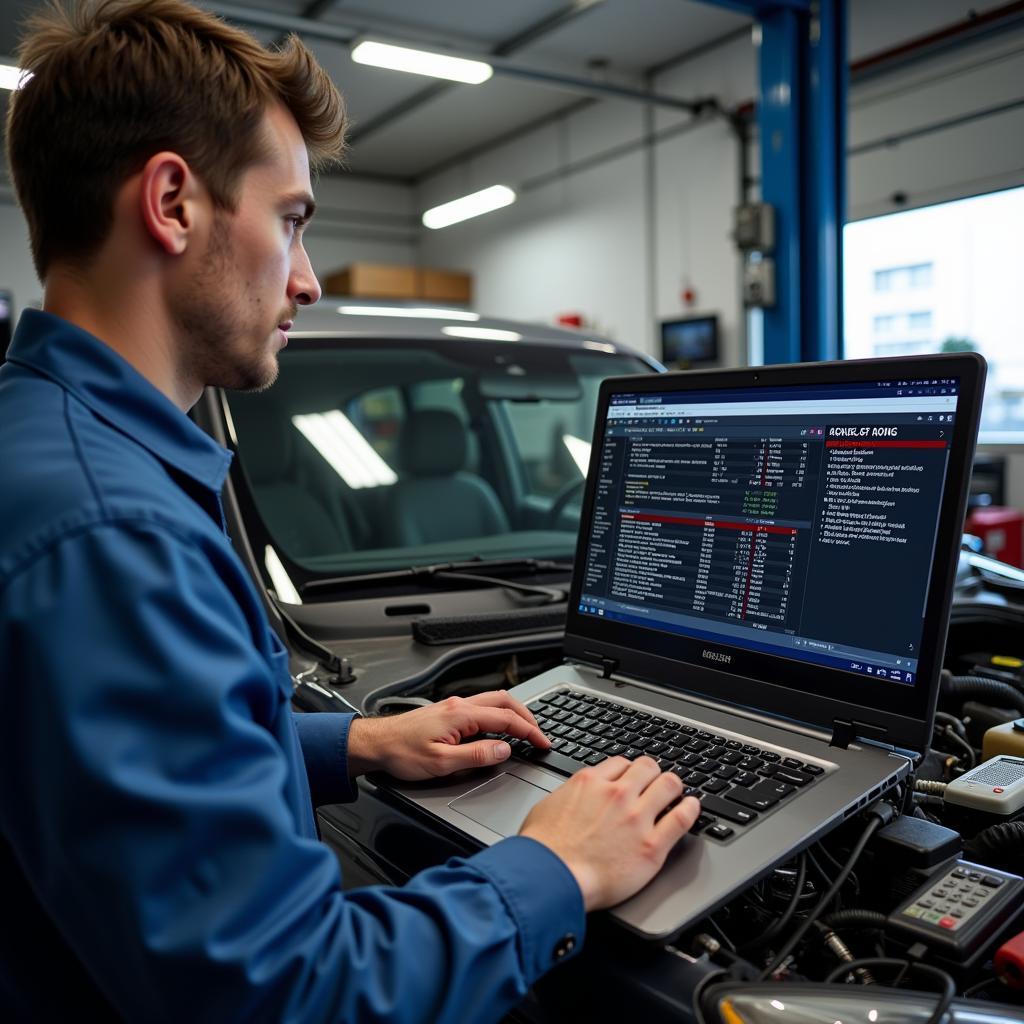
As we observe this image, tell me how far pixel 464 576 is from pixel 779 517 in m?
0.74

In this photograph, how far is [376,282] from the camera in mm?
9688

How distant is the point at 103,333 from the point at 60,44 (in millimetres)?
285

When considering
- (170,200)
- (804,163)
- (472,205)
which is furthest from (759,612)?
(472,205)

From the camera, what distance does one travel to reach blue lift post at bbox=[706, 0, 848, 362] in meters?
2.93

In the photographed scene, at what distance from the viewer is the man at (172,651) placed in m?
0.58

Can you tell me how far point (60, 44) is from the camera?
860 mm

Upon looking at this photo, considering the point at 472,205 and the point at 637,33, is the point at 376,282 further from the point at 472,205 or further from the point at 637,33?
the point at 637,33

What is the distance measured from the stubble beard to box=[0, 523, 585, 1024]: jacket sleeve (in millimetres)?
259

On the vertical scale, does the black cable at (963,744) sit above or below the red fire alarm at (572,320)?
below

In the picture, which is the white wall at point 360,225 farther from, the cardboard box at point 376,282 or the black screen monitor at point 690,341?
the black screen monitor at point 690,341

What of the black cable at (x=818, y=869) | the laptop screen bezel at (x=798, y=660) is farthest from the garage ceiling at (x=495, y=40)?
the black cable at (x=818, y=869)

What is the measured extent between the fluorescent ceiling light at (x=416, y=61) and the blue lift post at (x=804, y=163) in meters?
3.13

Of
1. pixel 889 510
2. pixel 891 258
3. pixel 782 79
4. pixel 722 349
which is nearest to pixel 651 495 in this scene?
pixel 889 510

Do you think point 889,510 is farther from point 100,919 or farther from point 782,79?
point 782,79
